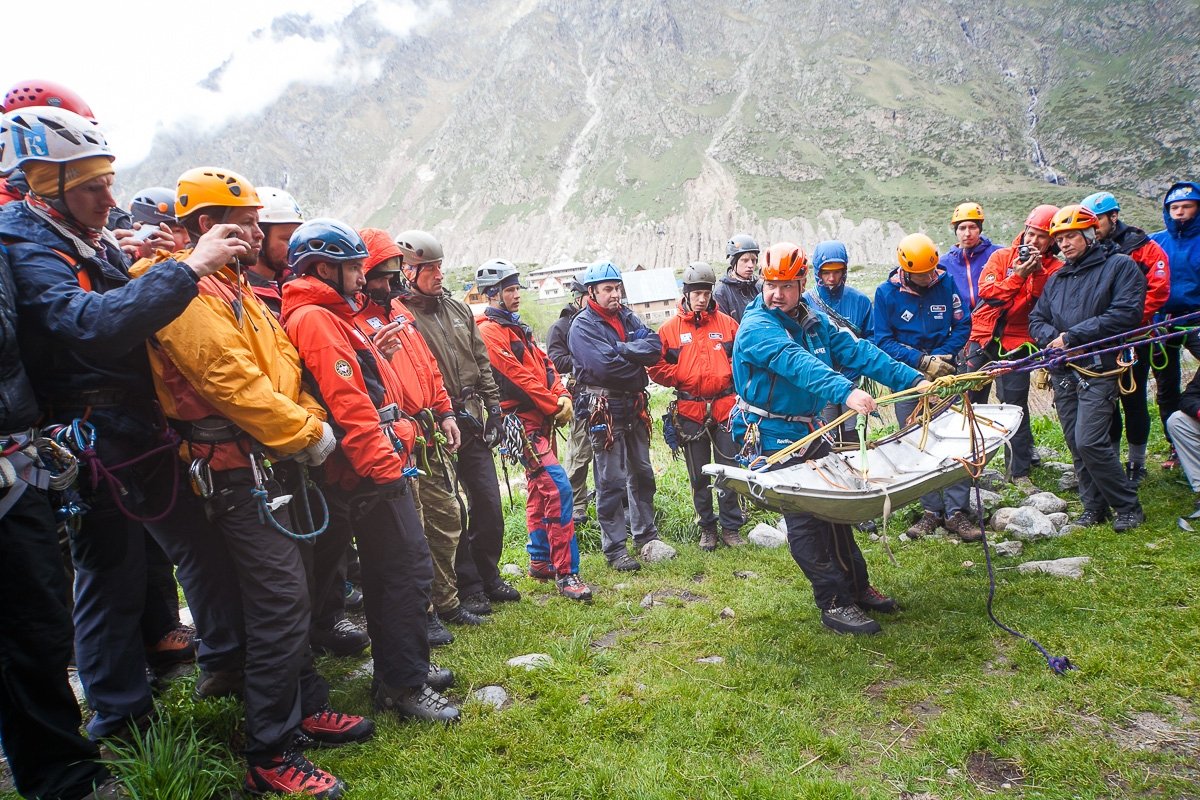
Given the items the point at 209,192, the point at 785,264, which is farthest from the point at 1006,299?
the point at 209,192

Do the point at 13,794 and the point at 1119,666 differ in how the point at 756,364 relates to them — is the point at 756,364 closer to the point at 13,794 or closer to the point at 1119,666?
the point at 1119,666

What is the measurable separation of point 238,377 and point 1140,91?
171264 mm

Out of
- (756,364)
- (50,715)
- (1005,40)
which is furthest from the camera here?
(1005,40)

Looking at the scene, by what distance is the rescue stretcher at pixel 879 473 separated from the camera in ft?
14.3

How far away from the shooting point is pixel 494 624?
19.1ft

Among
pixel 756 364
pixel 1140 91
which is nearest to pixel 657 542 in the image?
pixel 756 364

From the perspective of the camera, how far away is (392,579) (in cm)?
420

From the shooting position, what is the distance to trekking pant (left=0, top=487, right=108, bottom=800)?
2.88m

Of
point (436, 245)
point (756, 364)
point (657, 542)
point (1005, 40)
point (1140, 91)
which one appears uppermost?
point (1005, 40)

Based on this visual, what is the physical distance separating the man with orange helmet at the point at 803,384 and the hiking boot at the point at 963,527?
6.04 ft

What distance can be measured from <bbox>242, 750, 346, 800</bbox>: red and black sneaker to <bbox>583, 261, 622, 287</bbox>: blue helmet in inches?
198

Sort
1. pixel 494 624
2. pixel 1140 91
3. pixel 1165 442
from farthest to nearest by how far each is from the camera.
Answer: pixel 1140 91, pixel 1165 442, pixel 494 624

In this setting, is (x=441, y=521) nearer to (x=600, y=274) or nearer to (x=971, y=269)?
(x=600, y=274)

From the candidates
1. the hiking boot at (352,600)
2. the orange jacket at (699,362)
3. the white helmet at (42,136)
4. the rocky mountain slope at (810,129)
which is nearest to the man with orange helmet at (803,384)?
the orange jacket at (699,362)
